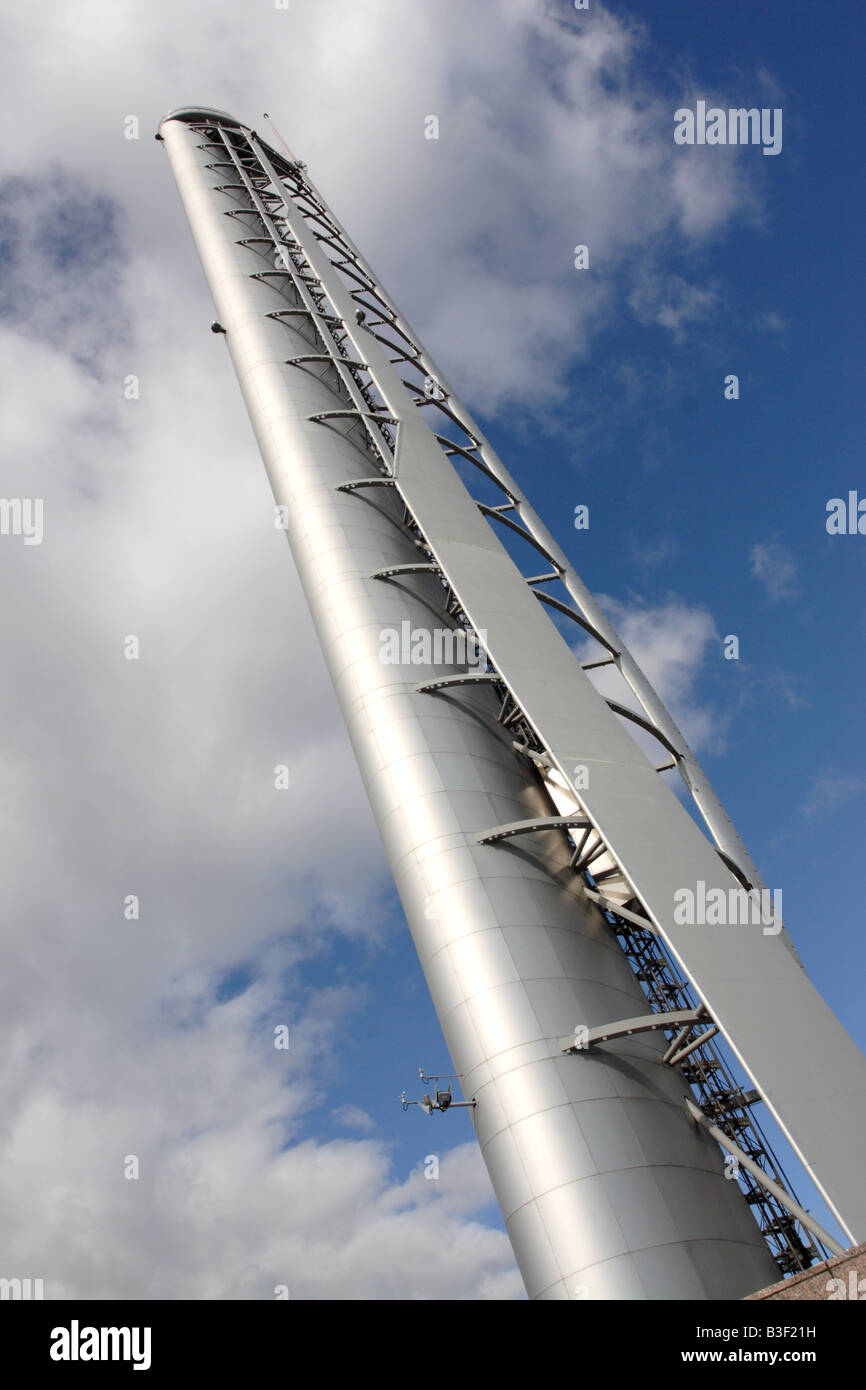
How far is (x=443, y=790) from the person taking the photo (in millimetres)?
19750

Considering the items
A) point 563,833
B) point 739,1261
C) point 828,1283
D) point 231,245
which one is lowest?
point 828,1283

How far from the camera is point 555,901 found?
61.5ft

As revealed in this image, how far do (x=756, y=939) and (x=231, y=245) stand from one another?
118 ft

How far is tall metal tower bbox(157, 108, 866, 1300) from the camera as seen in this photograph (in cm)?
1406

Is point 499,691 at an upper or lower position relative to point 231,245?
lower

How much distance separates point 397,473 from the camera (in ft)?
82.6

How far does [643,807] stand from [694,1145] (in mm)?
5999

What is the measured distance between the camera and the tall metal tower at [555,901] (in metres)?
14.1

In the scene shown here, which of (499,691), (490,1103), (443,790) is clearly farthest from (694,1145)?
(499,691)
